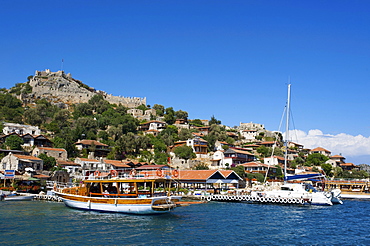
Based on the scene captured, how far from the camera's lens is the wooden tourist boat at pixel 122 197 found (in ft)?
100

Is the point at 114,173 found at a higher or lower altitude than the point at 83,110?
lower

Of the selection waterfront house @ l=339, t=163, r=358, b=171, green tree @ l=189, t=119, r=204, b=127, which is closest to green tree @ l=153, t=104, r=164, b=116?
green tree @ l=189, t=119, r=204, b=127

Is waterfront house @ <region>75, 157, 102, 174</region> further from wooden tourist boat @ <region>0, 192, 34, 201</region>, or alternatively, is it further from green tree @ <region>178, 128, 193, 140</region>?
green tree @ <region>178, 128, 193, 140</region>

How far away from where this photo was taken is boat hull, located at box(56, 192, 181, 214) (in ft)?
99.5

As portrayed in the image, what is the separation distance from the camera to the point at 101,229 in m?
24.7

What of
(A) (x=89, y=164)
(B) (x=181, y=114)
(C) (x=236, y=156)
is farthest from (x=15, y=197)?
(B) (x=181, y=114)

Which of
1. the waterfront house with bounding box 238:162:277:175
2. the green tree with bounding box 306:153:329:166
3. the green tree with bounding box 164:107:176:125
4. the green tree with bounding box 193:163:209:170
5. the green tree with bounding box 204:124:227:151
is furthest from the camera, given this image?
the green tree with bounding box 164:107:176:125

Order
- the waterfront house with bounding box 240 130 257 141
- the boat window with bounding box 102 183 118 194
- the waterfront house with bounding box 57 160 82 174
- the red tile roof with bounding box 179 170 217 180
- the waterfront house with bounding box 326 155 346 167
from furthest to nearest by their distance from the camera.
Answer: the waterfront house with bounding box 240 130 257 141, the waterfront house with bounding box 326 155 346 167, the waterfront house with bounding box 57 160 82 174, the red tile roof with bounding box 179 170 217 180, the boat window with bounding box 102 183 118 194

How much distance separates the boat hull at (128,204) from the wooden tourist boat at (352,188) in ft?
144

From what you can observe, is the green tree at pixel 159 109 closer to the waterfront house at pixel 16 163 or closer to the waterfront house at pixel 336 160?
the waterfront house at pixel 336 160

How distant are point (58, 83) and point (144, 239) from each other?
117334mm

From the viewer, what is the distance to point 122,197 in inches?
1304

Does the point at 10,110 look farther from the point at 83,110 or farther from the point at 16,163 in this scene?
the point at 16,163

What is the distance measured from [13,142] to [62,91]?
63.1 metres
